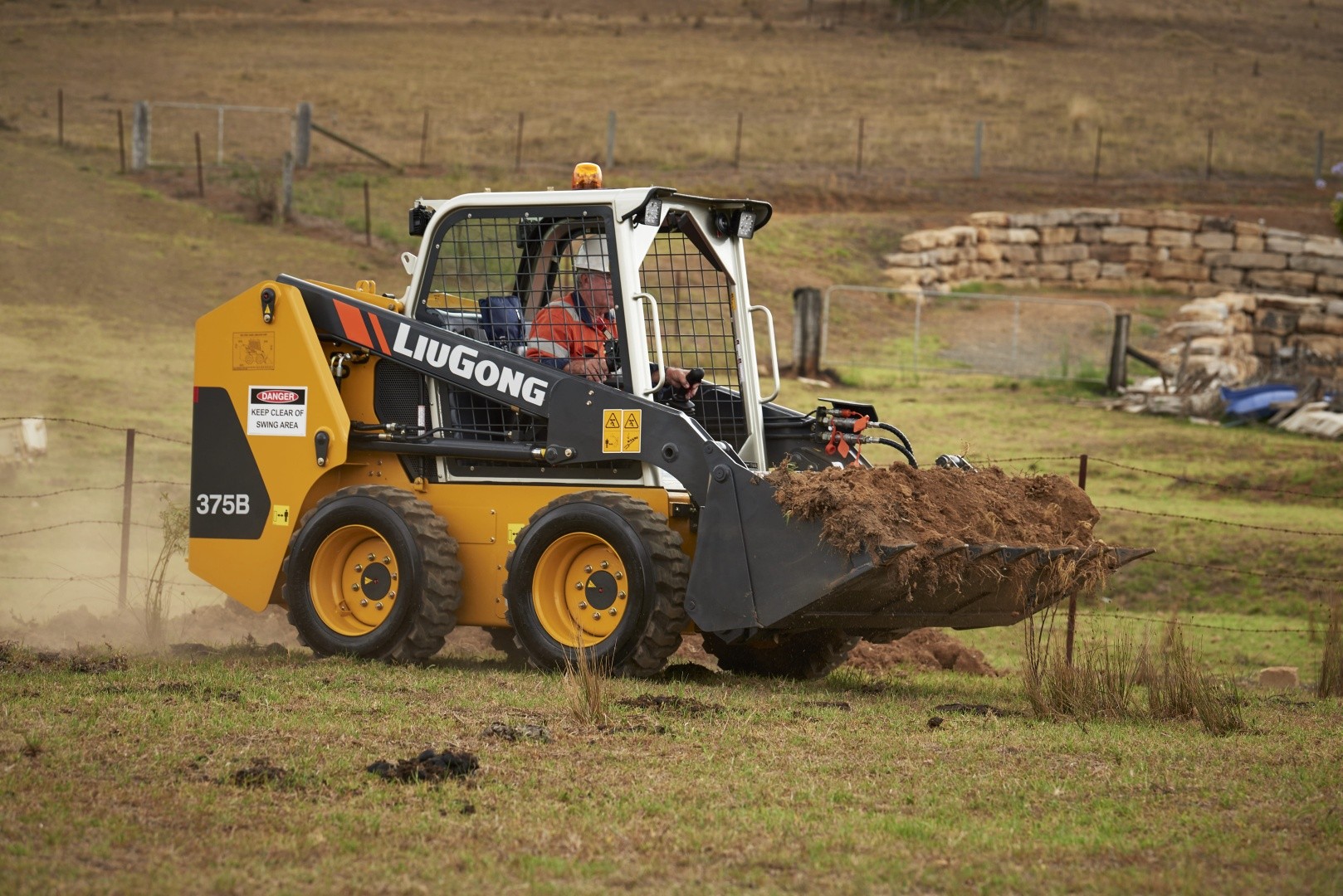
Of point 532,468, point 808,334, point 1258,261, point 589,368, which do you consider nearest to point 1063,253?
point 1258,261

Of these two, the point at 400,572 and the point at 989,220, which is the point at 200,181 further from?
the point at 400,572

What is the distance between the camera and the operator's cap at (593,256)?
10.1 metres

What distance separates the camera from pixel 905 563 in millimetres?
8672

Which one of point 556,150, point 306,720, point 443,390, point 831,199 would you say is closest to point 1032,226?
point 831,199

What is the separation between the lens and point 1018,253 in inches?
1441

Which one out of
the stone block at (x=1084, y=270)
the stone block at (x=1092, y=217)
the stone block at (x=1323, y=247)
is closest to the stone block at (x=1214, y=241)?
the stone block at (x=1323, y=247)

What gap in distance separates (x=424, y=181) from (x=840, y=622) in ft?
90.9

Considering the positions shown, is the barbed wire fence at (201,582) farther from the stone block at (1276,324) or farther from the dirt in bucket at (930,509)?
the stone block at (1276,324)

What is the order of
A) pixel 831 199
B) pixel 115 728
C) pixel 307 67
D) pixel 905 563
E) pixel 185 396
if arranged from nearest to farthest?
pixel 115 728 → pixel 905 563 → pixel 185 396 → pixel 831 199 → pixel 307 67

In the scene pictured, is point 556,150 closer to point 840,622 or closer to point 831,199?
point 831,199

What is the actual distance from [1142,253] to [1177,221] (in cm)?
104

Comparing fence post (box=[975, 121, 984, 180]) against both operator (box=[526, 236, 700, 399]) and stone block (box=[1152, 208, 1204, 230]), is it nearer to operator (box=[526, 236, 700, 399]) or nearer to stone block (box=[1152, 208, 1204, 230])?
stone block (box=[1152, 208, 1204, 230])

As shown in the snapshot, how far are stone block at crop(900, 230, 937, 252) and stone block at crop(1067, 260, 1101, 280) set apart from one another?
3902mm

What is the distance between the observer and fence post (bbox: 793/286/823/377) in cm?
2639
